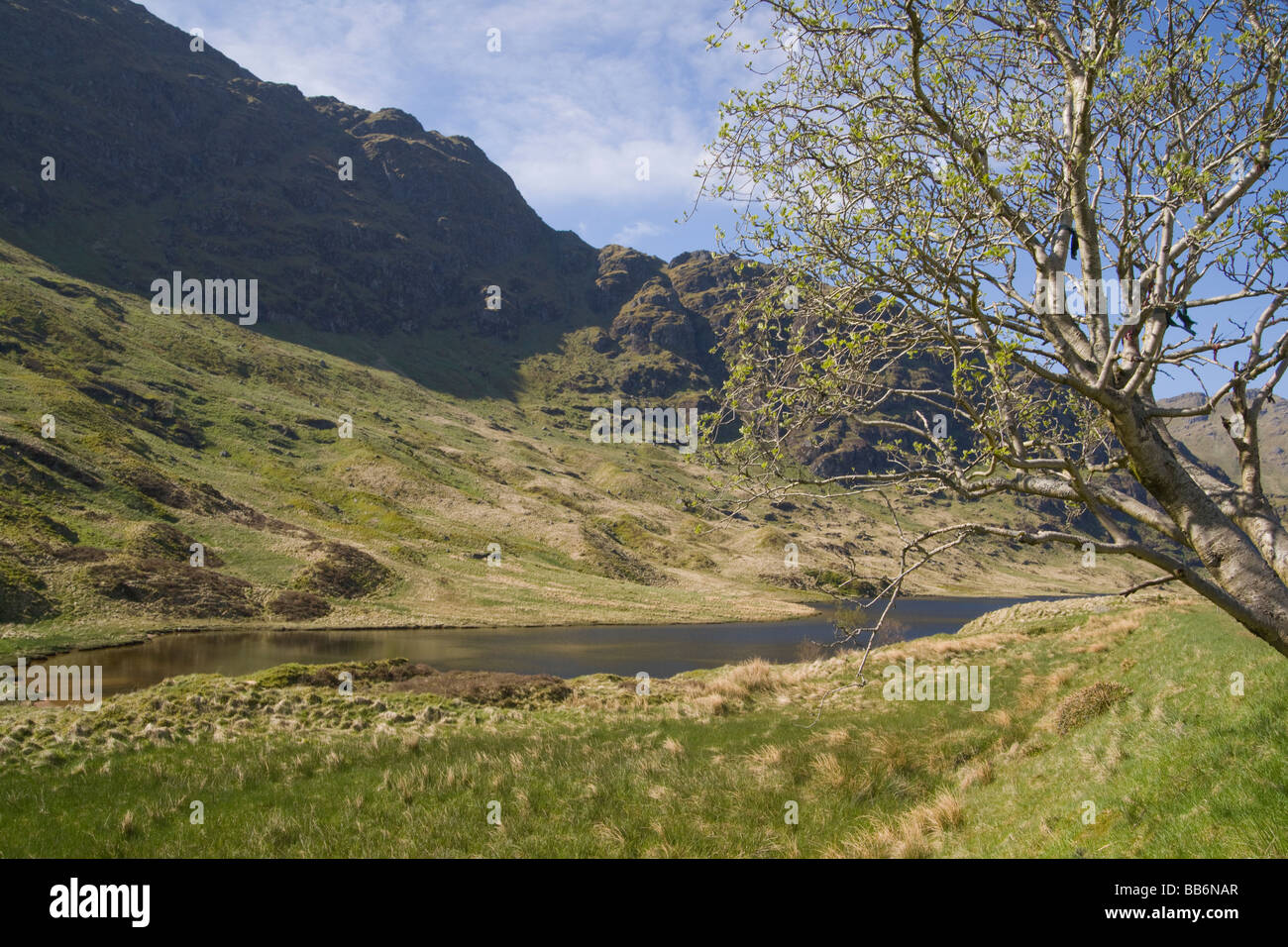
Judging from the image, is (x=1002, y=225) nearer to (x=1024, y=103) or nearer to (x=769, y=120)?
(x=1024, y=103)

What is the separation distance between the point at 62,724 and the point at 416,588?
74.1 meters

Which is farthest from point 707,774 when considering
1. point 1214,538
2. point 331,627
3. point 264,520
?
point 264,520

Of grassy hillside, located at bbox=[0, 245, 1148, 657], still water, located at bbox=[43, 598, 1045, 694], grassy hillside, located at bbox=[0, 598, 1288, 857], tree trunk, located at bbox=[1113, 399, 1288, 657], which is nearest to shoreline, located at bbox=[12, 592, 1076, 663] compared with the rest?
still water, located at bbox=[43, 598, 1045, 694]

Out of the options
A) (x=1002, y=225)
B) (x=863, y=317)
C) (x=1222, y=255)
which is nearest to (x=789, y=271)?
(x=863, y=317)

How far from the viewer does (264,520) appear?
96.2m

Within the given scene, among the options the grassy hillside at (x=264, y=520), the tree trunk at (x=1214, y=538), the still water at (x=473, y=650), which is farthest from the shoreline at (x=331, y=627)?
the tree trunk at (x=1214, y=538)

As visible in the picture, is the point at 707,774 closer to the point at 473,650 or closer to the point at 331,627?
the point at 473,650

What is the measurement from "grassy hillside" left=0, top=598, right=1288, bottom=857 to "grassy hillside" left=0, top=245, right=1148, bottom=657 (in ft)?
21.1

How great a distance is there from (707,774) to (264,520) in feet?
323

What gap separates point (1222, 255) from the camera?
7.98 metres

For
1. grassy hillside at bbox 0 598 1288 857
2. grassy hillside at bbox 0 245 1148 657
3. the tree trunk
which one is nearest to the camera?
the tree trunk

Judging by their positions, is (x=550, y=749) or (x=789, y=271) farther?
(x=550, y=749)

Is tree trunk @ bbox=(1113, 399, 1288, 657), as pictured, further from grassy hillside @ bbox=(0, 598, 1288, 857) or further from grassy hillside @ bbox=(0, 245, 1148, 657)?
grassy hillside @ bbox=(0, 245, 1148, 657)

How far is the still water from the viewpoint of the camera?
47.7 metres
